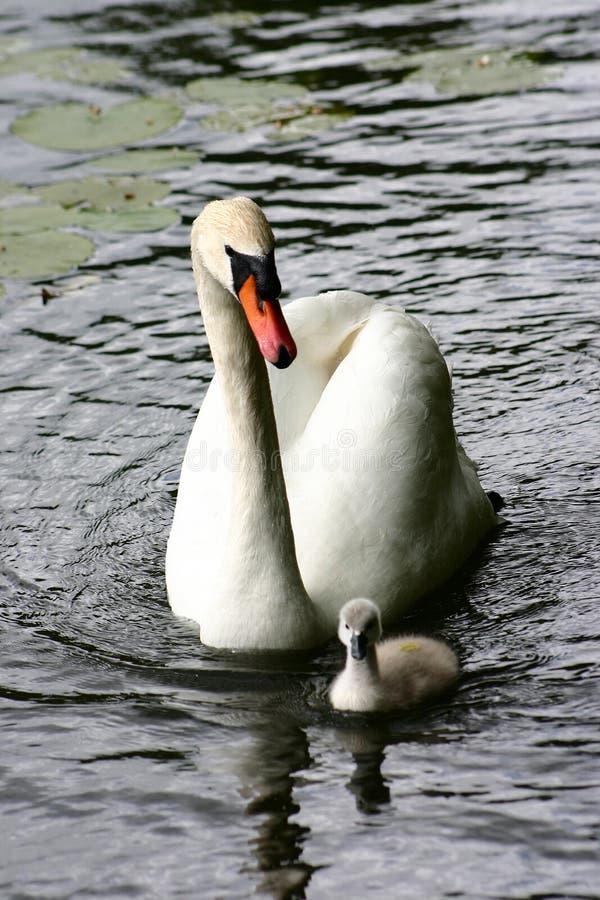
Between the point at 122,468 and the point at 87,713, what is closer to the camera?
the point at 87,713

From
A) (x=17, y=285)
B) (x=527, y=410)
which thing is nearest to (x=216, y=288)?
(x=527, y=410)

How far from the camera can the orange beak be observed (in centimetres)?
560

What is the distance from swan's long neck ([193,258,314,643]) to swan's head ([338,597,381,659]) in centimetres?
43

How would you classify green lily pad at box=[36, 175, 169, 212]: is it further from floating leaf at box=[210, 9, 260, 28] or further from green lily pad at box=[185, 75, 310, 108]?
floating leaf at box=[210, 9, 260, 28]

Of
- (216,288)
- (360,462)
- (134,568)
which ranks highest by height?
(216,288)

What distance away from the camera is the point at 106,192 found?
38.3ft

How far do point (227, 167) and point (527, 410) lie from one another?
177 inches

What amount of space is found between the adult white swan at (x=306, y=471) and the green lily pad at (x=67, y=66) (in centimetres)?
750

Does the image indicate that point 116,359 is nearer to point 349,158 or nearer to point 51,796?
point 349,158

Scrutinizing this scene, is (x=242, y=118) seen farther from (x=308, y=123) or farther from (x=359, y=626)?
(x=359, y=626)

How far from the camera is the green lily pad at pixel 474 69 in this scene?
516 inches

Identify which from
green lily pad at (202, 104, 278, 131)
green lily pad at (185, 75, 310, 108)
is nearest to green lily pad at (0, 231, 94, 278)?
green lily pad at (202, 104, 278, 131)

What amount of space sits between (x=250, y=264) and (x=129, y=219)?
5535mm

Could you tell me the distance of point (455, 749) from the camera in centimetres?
576
